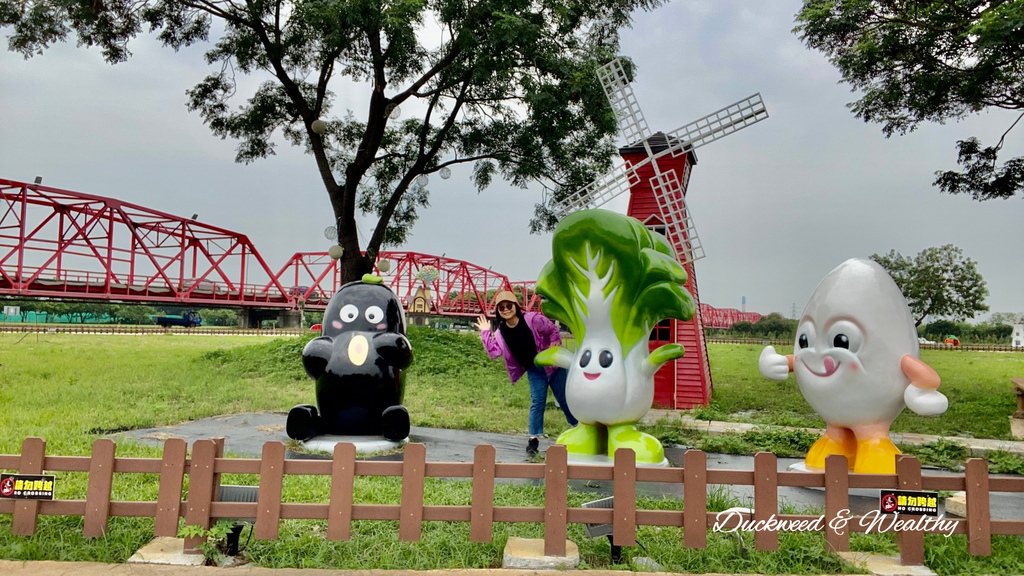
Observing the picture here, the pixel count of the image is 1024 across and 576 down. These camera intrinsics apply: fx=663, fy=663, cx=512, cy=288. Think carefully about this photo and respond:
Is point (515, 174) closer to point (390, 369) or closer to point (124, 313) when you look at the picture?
point (390, 369)

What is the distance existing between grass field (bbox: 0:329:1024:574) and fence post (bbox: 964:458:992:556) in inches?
3.9

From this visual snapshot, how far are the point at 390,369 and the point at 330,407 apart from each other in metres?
0.72

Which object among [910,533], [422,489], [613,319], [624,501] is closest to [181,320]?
[613,319]

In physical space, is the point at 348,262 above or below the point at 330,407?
above

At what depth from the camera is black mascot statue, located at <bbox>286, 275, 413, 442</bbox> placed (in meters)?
6.49

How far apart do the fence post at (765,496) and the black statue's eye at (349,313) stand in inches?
172

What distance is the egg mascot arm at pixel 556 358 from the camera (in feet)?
20.8

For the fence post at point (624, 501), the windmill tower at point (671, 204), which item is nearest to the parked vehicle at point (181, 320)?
the windmill tower at point (671, 204)

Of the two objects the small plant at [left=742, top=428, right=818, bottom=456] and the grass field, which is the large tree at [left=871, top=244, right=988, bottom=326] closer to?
the grass field

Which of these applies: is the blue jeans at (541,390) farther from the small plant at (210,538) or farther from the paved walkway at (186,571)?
the small plant at (210,538)

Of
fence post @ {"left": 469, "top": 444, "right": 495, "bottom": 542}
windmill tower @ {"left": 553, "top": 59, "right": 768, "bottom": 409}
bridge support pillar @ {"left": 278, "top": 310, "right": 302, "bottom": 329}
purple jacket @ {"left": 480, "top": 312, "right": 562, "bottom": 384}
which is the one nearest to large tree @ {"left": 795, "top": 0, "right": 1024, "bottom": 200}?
windmill tower @ {"left": 553, "top": 59, "right": 768, "bottom": 409}

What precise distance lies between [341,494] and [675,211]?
29.7 feet

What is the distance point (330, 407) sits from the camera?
6621 mm

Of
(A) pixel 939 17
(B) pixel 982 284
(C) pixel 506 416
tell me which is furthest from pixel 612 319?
(B) pixel 982 284
